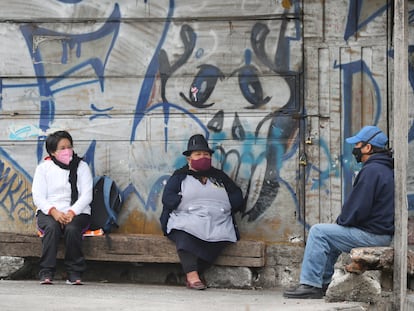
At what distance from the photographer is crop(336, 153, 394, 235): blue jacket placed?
28.1ft

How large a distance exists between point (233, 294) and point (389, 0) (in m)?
3.10

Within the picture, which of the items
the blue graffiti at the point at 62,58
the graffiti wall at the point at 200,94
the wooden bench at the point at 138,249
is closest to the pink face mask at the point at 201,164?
the graffiti wall at the point at 200,94

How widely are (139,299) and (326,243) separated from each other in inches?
63.2

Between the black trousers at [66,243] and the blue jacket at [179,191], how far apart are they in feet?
2.60

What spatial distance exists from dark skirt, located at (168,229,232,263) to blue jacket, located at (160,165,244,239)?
206mm

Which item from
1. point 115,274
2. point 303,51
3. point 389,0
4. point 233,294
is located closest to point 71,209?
point 115,274

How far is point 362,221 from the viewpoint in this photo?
866cm

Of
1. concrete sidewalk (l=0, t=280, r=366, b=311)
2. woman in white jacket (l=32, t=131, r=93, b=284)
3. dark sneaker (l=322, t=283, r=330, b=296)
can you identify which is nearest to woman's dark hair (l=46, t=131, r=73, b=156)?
woman in white jacket (l=32, t=131, r=93, b=284)

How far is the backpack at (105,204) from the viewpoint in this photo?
10.2 meters

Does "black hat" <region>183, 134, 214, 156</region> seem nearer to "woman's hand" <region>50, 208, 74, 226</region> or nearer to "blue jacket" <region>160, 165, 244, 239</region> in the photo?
"blue jacket" <region>160, 165, 244, 239</region>

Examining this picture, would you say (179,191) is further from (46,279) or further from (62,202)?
(46,279)

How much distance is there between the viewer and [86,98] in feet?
34.4

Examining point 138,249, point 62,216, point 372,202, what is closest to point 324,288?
point 372,202

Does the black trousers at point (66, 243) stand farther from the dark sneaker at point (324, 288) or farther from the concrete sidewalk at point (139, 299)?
the dark sneaker at point (324, 288)
